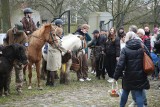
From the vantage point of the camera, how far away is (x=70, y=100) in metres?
9.91

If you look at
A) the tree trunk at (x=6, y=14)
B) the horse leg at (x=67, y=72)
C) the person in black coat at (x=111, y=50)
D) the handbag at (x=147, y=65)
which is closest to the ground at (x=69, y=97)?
the horse leg at (x=67, y=72)

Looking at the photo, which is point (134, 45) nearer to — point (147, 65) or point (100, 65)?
point (147, 65)

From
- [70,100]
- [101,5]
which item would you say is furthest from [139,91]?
[101,5]

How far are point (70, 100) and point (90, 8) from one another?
2458 centimetres

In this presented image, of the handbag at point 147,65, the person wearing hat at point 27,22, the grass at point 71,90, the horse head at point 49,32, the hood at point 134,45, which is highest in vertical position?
the person wearing hat at point 27,22

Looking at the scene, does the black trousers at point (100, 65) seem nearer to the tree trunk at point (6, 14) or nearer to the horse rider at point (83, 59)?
the horse rider at point (83, 59)

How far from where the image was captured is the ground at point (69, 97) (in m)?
9.35

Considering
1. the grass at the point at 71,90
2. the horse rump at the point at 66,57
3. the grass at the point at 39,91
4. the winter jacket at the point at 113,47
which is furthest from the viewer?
the winter jacket at the point at 113,47

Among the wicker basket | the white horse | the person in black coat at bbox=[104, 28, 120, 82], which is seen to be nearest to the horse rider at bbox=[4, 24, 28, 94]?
the white horse

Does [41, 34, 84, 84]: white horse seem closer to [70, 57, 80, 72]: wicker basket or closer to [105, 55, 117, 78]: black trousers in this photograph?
[70, 57, 80, 72]: wicker basket

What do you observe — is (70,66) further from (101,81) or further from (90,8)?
(90,8)

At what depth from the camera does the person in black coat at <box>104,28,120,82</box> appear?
13.1 m

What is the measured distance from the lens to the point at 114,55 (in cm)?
1336

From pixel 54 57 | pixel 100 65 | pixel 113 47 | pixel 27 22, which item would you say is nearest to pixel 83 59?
pixel 100 65
